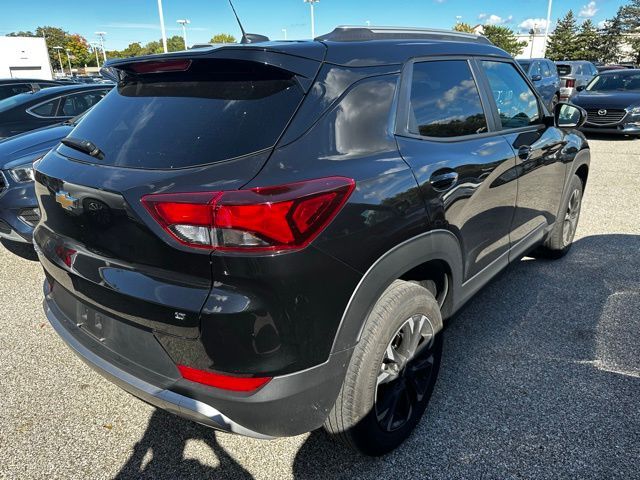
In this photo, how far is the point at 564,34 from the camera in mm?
64312

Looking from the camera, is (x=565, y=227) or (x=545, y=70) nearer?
(x=565, y=227)

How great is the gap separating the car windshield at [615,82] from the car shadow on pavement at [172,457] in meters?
13.4

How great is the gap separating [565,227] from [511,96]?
168cm

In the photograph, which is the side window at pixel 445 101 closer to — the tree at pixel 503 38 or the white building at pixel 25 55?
the white building at pixel 25 55

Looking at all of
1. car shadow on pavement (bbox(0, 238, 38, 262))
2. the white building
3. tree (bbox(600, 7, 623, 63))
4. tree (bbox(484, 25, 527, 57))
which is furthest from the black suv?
tree (bbox(600, 7, 623, 63))

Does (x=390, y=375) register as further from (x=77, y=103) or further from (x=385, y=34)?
(x=77, y=103)

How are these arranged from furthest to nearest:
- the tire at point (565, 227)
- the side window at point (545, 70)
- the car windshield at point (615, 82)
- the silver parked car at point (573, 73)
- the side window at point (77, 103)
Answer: the silver parked car at point (573, 73) → the side window at point (545, 70) → the car windshield at point (615, 82) → the side window at point (77, 103) → the tire at point (565, 227)

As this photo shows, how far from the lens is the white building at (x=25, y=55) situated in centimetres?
4472

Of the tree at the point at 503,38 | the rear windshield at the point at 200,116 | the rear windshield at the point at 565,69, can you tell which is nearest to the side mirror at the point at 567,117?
the rear windshield at the point at 200,116

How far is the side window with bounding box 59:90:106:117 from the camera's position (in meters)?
7.08

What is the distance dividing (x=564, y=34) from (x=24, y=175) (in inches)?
2957

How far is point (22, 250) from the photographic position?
4.87 meters

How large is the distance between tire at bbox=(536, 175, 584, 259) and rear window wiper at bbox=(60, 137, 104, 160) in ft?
11.3

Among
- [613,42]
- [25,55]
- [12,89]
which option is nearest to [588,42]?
[613,42]
